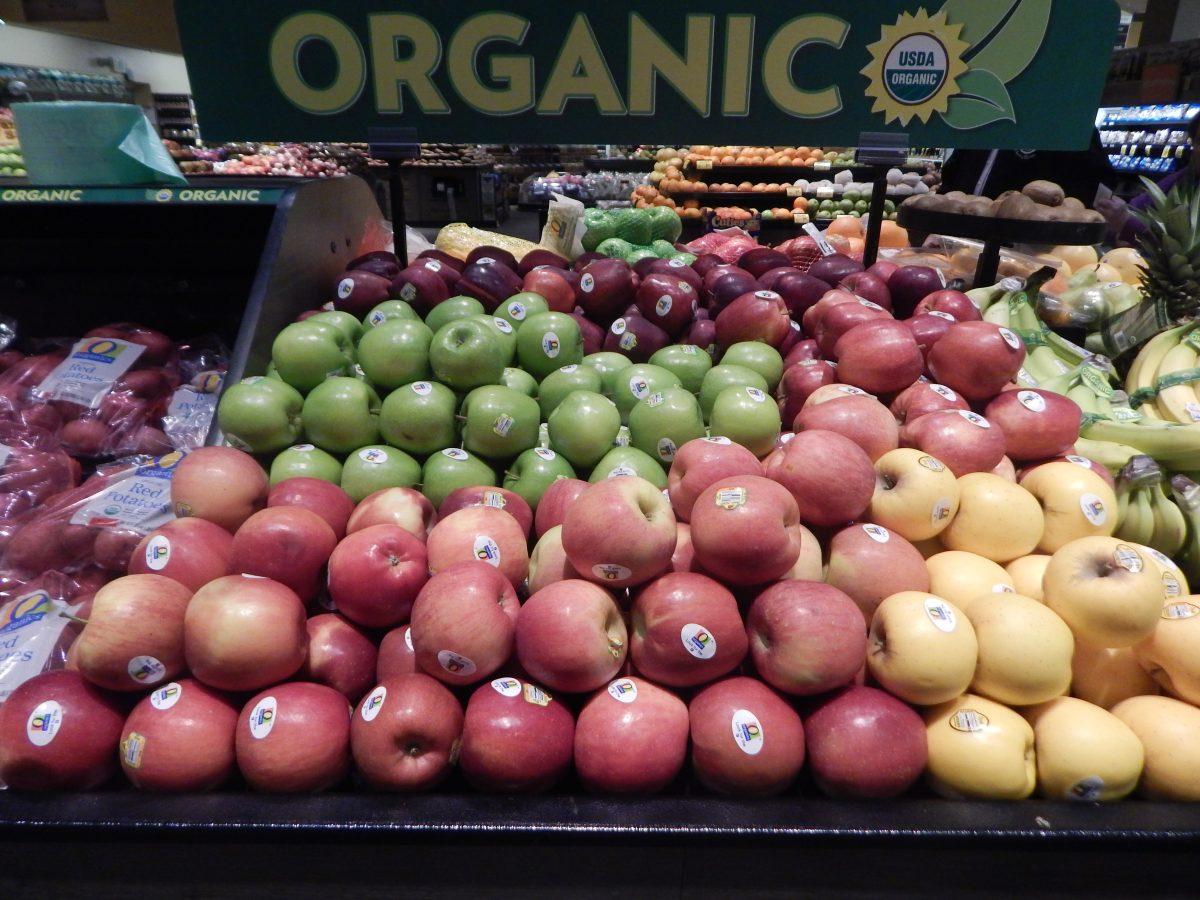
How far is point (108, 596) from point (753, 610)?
1.13 metres

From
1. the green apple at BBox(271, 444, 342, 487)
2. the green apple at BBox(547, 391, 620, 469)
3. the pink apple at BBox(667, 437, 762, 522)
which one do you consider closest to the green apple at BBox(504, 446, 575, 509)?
the green apple at BBox(547, 391, 620, 469)

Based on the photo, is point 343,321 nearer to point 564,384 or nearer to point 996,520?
point 564,384

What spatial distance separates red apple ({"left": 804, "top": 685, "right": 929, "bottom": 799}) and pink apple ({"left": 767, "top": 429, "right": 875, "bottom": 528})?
37 centimetres

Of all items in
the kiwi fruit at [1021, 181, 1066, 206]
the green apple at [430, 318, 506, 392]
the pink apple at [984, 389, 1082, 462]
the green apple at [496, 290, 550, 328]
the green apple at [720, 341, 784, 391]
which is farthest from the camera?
the kiwi fruit at [1021, 181, 1066, 206]

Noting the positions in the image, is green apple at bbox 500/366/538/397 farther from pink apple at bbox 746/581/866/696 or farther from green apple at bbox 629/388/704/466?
pink apple at bbox 746/581/866/696

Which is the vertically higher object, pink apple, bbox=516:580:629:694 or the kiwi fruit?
the kiwi fruit

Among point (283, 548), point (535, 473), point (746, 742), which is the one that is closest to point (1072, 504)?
point (746, 742)

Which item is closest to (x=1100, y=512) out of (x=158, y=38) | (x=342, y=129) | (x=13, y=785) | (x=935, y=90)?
(x=935, y=90)

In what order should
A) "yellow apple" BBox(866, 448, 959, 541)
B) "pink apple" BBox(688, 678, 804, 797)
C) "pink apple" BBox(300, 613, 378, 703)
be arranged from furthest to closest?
"yellow apple" BBox(866, 448, 959, 541), "pink apple" BBox(300, 613, 378, 703), "pink apple" BBox(688, 678, 804, 797)

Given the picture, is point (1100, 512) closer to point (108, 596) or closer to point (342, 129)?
point (108, 596)

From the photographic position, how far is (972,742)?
46.2 inches

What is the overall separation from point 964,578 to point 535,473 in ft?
3.19

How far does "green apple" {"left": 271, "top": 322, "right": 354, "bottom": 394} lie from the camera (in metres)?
1.85

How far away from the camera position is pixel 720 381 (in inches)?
74.4
